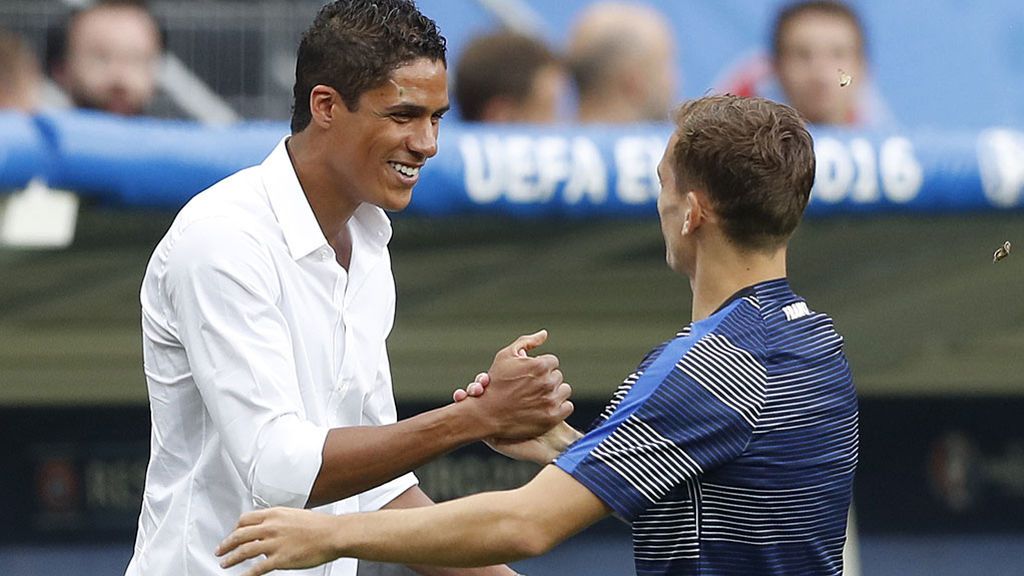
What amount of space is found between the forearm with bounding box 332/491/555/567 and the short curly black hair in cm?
77

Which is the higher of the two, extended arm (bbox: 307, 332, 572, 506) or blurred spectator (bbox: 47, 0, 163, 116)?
blurred spectator (bbox: 47, 0, 163, 116)

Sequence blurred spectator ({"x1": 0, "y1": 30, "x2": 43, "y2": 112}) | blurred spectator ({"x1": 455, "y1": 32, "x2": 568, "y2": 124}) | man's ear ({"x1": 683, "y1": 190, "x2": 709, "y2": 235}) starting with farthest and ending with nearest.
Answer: blurred spectator ({"x1": 0, "y1": 30, "x2": 43, "y2": 112}), blurred spectator ({"x1": 455, "y1": 32, "x2": 568, "y2": 124}), man's ear ({"x1": 683, "y1": 190, "x2": 709, "y2": 235})

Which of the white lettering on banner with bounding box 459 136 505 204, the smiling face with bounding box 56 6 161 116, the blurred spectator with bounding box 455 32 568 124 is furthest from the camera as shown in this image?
the smiling face with bounding box 56 6 161 116

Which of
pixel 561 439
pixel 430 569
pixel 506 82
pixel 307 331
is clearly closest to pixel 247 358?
pixel 307 331

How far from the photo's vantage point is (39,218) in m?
4.61

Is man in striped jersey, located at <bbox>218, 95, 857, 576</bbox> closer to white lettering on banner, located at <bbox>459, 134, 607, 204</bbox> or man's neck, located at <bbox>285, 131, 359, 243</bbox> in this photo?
man's neck, located at <bbox>285, 131, 359, 243</bbox>

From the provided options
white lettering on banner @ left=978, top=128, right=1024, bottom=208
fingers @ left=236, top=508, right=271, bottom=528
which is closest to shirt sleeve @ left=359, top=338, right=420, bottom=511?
fingers @ left=236, top=508, right=271, bottom=528

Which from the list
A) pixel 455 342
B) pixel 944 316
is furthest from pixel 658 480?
pixel 944 316

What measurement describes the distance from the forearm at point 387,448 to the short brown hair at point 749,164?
1.69ft

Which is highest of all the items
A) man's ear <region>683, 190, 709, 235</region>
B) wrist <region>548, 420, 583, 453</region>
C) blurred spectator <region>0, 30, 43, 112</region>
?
blurred spectator <region>0, 30, 43, 112</region>

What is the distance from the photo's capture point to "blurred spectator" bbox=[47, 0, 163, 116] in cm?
616

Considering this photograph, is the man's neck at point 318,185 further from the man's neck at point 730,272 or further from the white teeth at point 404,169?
the man's neck at point 730,272

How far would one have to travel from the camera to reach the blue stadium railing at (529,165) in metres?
4.59

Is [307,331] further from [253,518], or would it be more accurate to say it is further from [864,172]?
[864,172]
